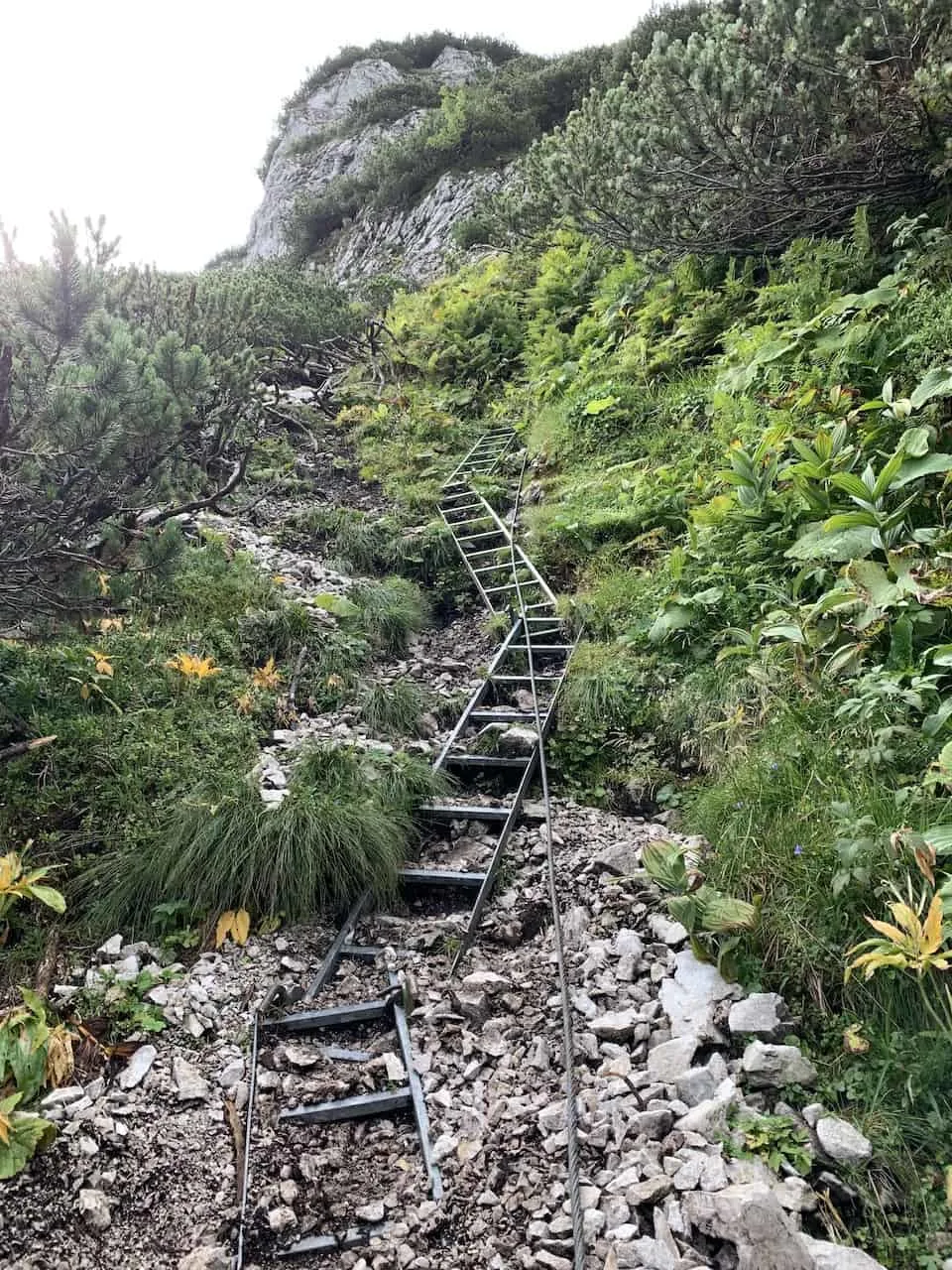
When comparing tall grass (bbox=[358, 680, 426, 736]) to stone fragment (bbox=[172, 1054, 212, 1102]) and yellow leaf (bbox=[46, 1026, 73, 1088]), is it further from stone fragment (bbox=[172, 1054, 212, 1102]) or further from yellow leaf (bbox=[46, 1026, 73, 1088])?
yellow leaf (bbox=[46, 1026, 73, 1088])

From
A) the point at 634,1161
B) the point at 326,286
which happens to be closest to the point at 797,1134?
the point at 634,1161

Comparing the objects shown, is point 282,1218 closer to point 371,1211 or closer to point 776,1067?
point 371,1211

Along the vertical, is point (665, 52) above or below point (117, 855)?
above

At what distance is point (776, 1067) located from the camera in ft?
9.05

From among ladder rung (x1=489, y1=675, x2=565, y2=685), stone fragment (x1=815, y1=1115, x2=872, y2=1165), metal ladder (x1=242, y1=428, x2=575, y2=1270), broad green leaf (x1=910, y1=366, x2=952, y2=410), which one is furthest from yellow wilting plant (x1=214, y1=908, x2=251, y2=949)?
broad green leaf (x1=910, y1=366, x2=952, y2=410)

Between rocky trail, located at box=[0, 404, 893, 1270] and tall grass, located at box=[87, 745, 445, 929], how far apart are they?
24 cm

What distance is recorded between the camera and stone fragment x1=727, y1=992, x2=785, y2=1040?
2930 mm

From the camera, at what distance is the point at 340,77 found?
34.1 m

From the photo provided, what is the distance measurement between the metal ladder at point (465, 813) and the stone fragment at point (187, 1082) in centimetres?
23

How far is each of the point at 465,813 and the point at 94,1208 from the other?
2.84 metres

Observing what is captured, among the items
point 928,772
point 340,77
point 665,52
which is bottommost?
point 928,772

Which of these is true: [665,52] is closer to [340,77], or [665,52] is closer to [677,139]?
[677,139]

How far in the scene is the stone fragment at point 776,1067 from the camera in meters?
2.74

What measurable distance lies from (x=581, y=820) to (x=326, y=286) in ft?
55.7
